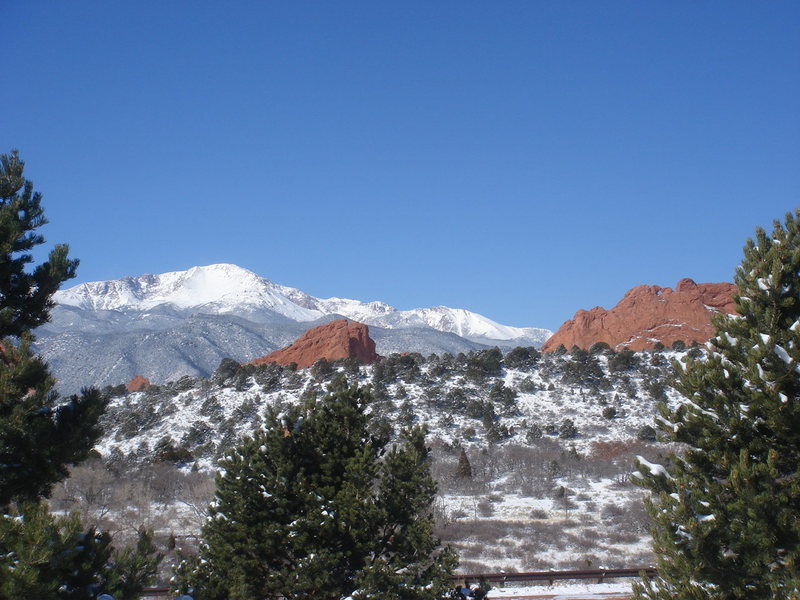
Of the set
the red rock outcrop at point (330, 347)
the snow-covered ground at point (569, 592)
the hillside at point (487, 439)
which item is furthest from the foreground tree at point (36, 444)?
the red rock outcrop at point (330, 347)

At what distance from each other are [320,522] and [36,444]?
12.8 feet

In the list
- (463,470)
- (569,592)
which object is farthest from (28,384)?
(463,470)

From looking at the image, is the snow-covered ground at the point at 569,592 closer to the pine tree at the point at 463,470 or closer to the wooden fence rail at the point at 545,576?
the wooden fence rail at the point at 545,576

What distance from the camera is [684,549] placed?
6.95 m

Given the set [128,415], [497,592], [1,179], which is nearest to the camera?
[1,179]

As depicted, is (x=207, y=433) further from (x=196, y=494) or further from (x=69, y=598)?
→ (x=69, y=598)

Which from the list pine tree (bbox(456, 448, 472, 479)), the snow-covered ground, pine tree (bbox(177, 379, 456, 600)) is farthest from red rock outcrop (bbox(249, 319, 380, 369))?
pine tree (bbox(177, 379, 456, 600))

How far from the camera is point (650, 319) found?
5881 cm

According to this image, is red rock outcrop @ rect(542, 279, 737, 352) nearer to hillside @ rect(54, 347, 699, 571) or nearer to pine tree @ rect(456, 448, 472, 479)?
hillside @ rect(54, 347, 699, 571)

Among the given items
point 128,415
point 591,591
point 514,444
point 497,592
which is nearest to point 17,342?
point 497,592

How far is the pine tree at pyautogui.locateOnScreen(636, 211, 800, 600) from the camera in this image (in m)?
6.54

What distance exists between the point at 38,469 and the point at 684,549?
24.1ft

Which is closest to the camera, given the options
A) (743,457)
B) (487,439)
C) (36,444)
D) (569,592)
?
(743,457)

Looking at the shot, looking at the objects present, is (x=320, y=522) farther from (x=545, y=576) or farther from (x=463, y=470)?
(x=463, y=470)
